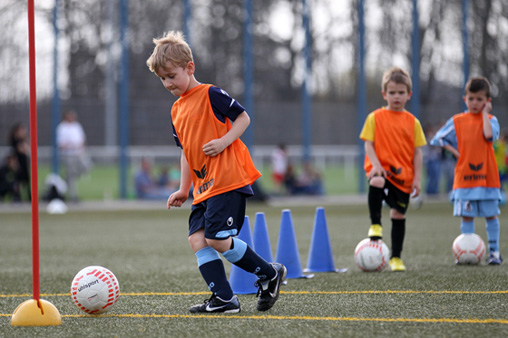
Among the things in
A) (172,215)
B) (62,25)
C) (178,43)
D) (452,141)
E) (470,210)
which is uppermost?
(62,25)

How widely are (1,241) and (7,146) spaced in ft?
33.4

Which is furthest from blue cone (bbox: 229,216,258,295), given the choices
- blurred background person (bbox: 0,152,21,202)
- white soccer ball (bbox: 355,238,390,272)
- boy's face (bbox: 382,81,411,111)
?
blurred background person (bbox: 0,152,21,202)

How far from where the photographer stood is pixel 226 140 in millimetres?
4656

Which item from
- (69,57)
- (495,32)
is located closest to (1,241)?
(69,57)

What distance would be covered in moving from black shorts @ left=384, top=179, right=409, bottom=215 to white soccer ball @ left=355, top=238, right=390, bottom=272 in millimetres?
390

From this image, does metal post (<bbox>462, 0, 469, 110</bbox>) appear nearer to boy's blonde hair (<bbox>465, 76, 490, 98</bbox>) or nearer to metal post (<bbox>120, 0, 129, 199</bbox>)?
metal post (<bbox>120, 0, 129, 199</bbox>)

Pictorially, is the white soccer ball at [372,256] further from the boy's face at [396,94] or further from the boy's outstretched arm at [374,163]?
the boy's face at [396,94]

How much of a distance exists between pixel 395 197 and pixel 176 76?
9.46 feet

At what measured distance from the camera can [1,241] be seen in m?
10.4

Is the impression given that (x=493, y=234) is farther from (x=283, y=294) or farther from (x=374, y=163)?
(x=283, y=294)

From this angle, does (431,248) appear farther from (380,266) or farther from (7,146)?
(7,146)

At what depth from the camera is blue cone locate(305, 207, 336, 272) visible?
6781mm

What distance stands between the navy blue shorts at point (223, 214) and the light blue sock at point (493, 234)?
10.8 ft

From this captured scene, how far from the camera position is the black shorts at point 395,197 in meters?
6.81
